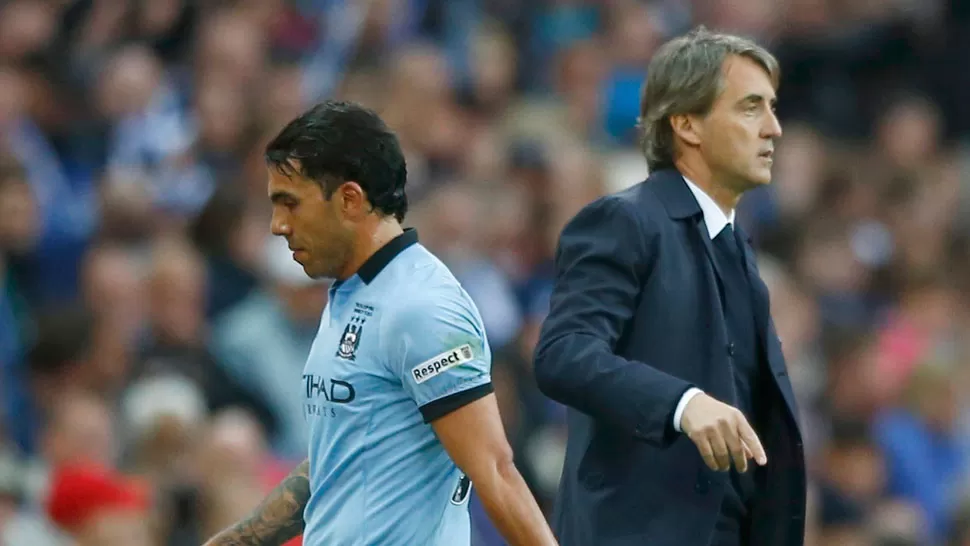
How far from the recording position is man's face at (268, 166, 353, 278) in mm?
4551

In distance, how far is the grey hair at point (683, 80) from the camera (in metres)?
5.10

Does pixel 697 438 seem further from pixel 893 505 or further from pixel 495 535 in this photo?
pixel 893 505

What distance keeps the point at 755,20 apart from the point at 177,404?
6523 mm

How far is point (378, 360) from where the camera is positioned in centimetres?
446

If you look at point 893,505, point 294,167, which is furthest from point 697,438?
point 893,505

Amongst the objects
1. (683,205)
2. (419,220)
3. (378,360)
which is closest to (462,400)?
(378,360)

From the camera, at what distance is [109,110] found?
9844mm

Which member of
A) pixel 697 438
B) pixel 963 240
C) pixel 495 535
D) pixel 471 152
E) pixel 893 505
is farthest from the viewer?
pixel 963 240

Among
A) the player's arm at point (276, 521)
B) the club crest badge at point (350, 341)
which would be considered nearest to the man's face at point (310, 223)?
the club crest badge at point (350, 341)

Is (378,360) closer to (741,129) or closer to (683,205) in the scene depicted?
(683,205)

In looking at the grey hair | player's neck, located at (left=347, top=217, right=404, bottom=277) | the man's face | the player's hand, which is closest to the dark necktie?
the grey hair

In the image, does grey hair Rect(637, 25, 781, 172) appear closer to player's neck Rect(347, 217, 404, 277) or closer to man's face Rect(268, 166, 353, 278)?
player's neck Rect(347, 217, 404, 277)

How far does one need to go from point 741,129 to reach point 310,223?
119 centimetres

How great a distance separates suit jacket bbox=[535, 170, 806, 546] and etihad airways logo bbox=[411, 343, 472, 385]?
38 cm
